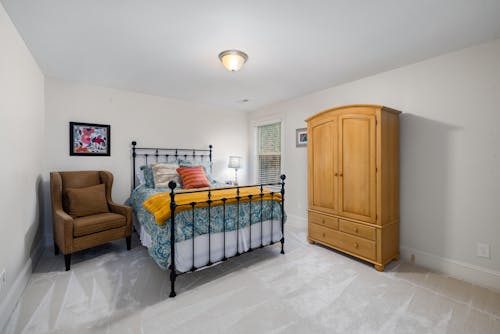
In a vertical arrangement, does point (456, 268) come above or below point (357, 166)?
below

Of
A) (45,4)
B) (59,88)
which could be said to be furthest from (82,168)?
(45,4)

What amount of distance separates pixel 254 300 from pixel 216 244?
2.28 feet

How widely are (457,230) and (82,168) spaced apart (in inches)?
189

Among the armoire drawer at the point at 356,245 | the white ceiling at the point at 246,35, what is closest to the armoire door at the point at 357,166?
the armoire drawer at the point at 356,245

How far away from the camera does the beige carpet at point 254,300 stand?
1.69 metres

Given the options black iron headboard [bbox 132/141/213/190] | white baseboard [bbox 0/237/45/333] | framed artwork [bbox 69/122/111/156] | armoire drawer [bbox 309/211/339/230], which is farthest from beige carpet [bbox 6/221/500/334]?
black iron headboard [bbox 132/141/213/190]

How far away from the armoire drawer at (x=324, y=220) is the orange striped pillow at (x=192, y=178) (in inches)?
64.7

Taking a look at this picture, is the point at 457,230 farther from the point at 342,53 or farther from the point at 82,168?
the point at 82,168

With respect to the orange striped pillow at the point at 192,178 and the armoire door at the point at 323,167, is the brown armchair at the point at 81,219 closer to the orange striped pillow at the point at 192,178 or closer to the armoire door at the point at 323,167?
the orange striped pillow at the point at 192,178

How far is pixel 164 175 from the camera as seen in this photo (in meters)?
3.56

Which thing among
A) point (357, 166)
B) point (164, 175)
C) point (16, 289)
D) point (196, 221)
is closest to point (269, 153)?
point (164, 175)

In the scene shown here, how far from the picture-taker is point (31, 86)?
97.2 inches

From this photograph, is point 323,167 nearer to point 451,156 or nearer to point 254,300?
point 451,156

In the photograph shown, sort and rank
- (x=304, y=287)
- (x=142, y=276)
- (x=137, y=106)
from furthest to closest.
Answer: (x=137, y=106), (x=142, y=276), (x=304, y=287)
